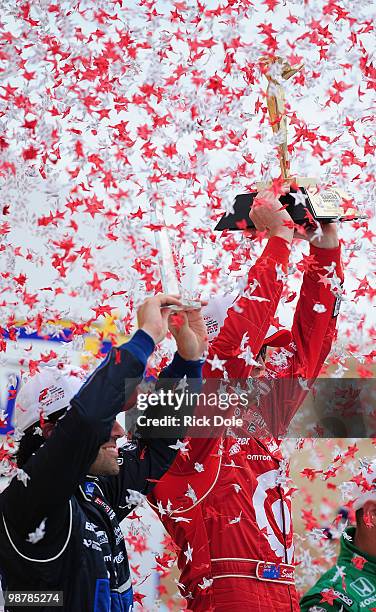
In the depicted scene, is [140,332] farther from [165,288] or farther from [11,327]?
[11,327]

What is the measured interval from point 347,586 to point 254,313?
2.76 ft

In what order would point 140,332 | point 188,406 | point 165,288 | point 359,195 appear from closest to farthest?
point 140,332, point 165,288, point 188,406, point 359,195

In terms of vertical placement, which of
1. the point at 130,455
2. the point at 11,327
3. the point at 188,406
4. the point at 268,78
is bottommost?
the point at 130,455

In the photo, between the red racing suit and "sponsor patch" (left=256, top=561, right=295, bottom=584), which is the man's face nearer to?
the red racing suit

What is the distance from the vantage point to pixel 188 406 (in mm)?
2234

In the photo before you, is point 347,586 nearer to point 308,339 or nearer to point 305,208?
point 308,339

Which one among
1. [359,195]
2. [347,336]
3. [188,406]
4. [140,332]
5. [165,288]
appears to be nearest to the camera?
[140,332]

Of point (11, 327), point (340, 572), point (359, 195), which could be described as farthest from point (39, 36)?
point (340, 572)

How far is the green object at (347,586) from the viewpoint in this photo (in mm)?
2223

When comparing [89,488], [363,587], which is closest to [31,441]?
[89,488]

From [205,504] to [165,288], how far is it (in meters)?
0.69

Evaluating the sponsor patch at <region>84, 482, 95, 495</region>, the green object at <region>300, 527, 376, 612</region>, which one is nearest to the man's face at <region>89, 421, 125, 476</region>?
the sponsor patch at <region>84, 482, 95, 495</region>

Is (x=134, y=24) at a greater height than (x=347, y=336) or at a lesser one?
greater

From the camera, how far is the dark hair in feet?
7.17
